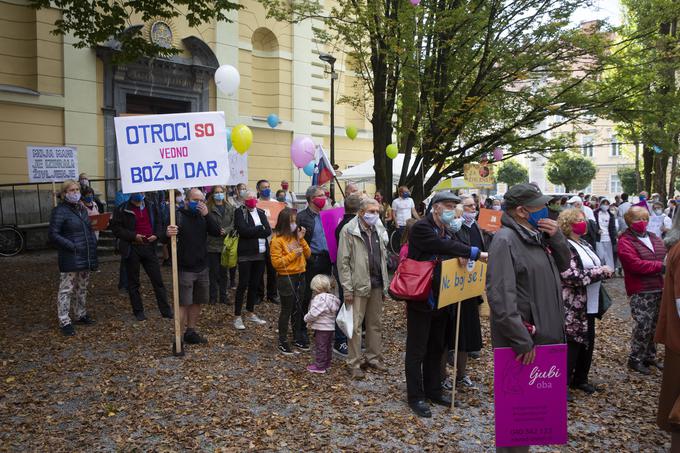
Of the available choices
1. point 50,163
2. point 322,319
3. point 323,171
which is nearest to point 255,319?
point 322,319

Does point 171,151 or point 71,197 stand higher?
point 171,151

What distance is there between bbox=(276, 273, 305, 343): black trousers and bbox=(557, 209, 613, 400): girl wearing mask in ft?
10.5

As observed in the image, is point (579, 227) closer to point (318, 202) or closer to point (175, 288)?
point (318, 202)

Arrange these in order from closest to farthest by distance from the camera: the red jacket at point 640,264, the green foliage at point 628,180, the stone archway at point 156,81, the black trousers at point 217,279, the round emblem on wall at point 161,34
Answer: the red jacket at point 640,264, the black trousers at point 217,279, the stone archway at point 156,81, the round emblem on wall at point 161,34, the green foliage at point 628,180

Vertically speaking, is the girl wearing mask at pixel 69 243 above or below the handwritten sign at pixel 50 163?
below

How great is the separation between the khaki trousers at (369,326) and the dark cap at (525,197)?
2753 millimetres

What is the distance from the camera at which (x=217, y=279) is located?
33.4ft

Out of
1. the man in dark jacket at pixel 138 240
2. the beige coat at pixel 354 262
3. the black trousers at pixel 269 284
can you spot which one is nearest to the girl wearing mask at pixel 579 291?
the beige coat at pixel 354 262

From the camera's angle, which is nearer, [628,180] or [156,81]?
[156,81]

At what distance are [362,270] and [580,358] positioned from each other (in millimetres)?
2508

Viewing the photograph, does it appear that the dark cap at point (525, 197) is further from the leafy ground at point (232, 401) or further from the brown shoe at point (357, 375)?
the brown shoe at point (357, 375)

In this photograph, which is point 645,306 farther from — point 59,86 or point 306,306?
point 59,86

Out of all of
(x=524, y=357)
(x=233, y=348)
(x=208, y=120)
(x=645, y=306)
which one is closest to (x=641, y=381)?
(x=645, y=306)

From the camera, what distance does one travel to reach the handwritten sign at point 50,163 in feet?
47.0
